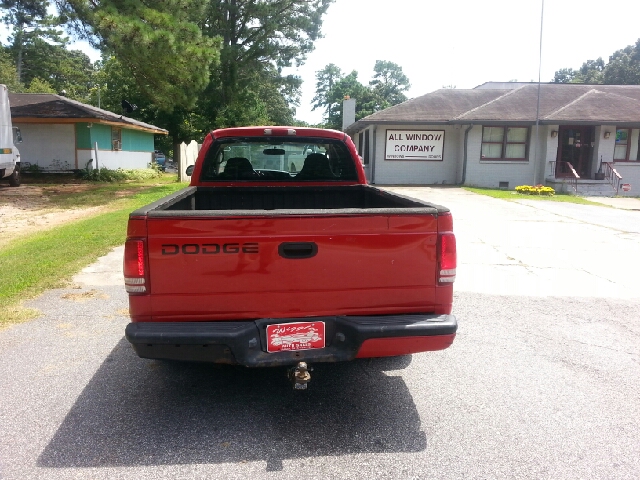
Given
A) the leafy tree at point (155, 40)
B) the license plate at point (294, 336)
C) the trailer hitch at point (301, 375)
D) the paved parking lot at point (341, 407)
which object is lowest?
the paved parking lot at point (341, 407)

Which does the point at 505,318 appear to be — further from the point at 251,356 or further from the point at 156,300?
the point at 156,300

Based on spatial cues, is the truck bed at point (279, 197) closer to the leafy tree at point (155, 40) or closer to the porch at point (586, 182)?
the leafy tree at point (155, 40)

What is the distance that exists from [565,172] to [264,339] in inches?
965

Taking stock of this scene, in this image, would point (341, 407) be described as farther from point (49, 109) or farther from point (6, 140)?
point (49, 109)

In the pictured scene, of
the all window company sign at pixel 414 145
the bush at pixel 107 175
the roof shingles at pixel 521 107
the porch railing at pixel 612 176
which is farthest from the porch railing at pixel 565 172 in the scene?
the bush at pixel 107 175

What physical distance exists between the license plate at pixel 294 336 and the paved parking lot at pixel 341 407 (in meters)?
0.57

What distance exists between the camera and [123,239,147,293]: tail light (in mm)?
3096

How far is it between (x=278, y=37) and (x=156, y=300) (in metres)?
25.6

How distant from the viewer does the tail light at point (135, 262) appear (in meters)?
3.10

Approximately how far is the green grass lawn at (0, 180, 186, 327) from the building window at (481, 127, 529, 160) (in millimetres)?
16496

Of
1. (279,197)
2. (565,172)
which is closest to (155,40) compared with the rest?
(279,197)

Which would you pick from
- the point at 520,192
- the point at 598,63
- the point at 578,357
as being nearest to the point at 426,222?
the point at 578,357

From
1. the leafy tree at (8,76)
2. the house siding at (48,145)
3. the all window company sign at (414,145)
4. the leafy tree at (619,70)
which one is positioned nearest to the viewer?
the house siding at (48,145)

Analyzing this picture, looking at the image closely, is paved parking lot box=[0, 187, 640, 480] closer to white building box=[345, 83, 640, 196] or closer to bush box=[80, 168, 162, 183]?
bush box=[80, 168, 162, 183]
